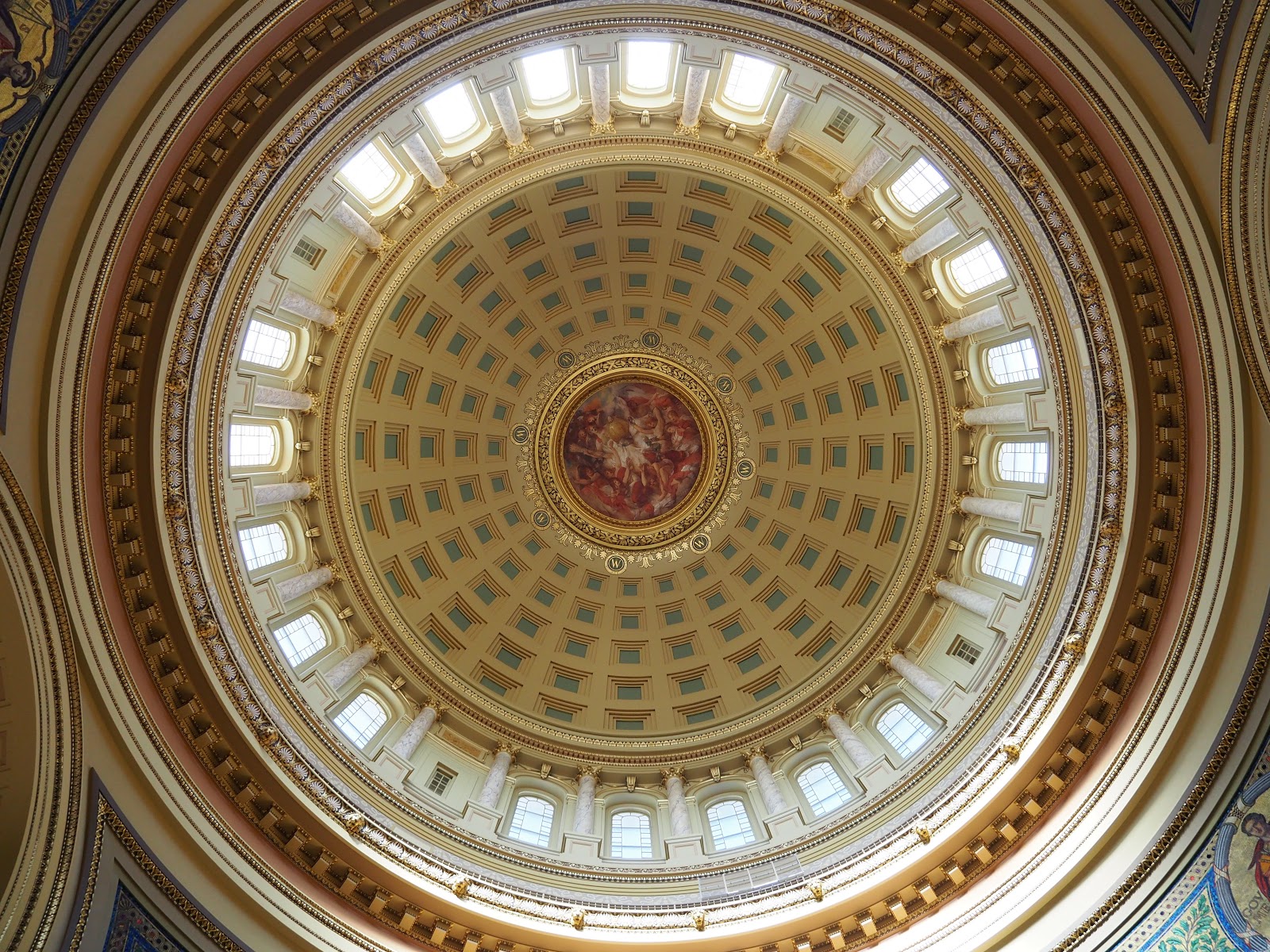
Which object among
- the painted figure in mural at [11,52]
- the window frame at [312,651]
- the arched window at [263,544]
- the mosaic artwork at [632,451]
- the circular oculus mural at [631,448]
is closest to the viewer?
the painted figure in mural at [11,52]

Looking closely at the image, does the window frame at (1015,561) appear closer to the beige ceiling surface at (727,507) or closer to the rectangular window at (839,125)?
the beige ceiling surface at (727,507)

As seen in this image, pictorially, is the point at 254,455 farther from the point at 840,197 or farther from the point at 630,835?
the point at 840,197

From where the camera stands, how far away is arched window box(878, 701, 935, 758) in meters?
23.7

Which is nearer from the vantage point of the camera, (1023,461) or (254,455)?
(254,455)

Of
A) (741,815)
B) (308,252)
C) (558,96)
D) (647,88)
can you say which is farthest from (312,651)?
(647,88)

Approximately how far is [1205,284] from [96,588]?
2049 cm

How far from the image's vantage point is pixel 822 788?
80.9 feet

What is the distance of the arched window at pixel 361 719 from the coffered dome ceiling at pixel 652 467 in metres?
0.19

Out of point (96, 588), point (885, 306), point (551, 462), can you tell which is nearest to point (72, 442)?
point (96, 588)

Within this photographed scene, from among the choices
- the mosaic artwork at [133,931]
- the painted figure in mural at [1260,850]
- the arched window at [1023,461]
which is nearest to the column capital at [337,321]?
the mosaic artwork at [133,931]

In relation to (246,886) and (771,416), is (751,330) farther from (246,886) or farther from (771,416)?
(246,886)

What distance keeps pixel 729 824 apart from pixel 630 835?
3021 millimetres

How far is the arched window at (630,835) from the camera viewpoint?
23547 millimetres

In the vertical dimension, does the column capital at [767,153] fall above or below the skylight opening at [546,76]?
below
